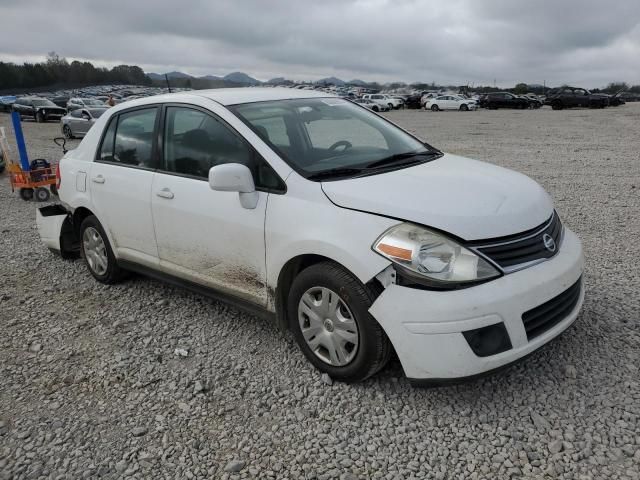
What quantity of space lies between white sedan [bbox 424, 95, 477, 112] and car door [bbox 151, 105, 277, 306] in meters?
42.2

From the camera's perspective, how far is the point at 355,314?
283 centimetres

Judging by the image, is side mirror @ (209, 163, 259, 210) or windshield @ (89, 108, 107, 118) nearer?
side mirror @ (209, 163, 259, 210)

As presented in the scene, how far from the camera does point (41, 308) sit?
4.44 meters

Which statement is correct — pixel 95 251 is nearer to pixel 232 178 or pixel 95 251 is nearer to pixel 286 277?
pixel 232 178

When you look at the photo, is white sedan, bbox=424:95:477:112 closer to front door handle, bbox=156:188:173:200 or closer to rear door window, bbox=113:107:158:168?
rear door window, bbox=113:107:158:168

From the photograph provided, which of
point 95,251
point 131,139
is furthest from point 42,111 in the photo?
point 131,139

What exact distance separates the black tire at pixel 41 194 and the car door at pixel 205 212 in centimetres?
640

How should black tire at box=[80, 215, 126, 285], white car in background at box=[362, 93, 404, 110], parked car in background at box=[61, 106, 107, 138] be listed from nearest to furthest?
black tire at box=[80, 215, 126, 285] < parked car in background at box=[61, 106, 107, 138] < white car in background at box=[362, 93, 404, 110]

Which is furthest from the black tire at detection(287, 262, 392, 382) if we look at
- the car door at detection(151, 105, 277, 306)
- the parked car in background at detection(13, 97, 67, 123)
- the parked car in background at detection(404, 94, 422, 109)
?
the parked car in background at detection(404, 94, 422, 109)

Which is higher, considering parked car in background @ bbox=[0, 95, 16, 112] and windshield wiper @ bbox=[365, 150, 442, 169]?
windshield wiper @ bbox=[365, 150, 442, 169]

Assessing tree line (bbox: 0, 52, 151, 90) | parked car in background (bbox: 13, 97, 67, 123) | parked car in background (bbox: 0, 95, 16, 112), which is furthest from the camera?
tree line (bbox: 0, 52, 151, 90)

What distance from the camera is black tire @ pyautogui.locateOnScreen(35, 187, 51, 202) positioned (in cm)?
919

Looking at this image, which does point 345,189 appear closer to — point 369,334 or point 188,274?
point 369,334

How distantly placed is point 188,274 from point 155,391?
0.95 m
